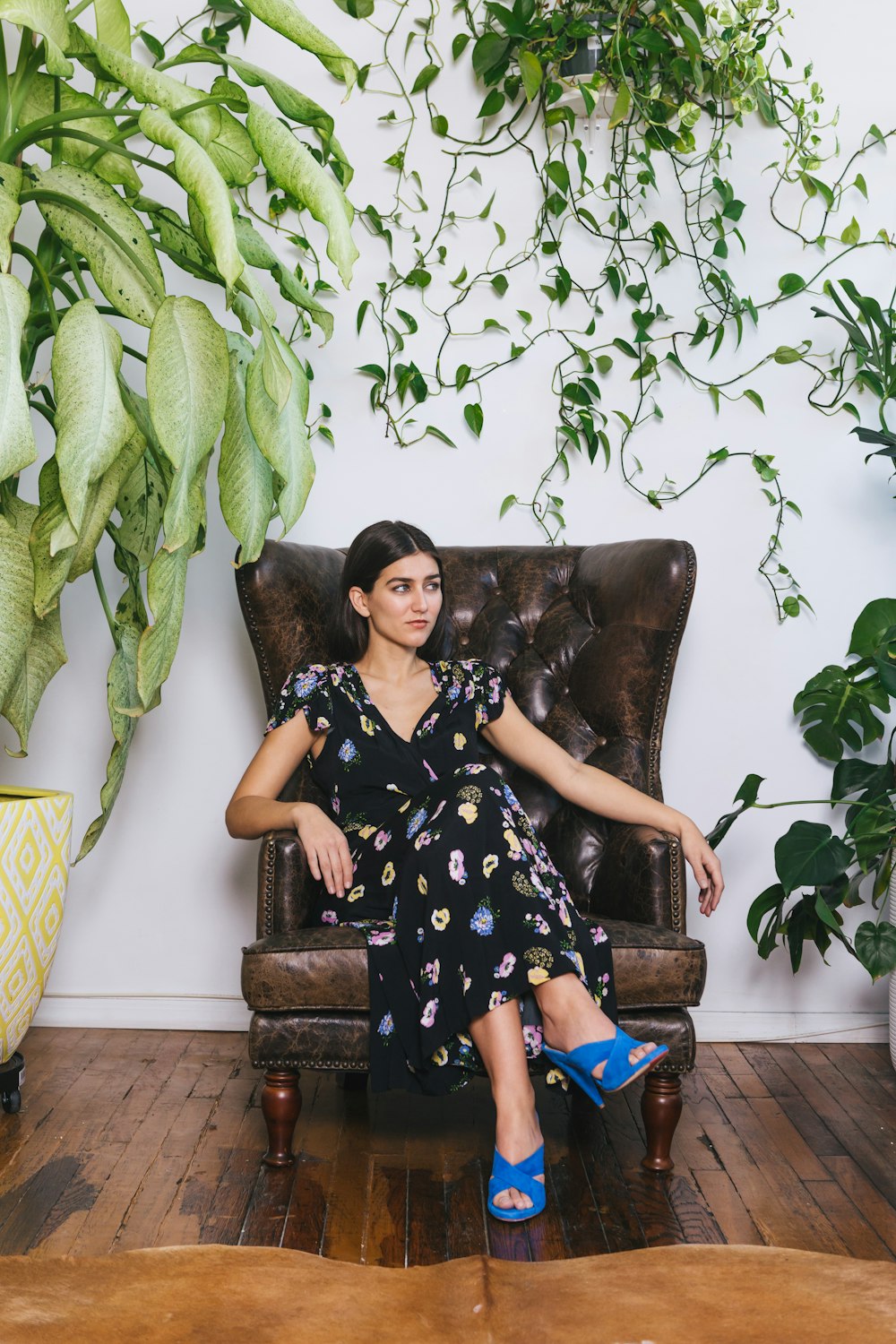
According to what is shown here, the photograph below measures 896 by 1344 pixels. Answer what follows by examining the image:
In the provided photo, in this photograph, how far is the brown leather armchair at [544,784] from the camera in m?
1.90

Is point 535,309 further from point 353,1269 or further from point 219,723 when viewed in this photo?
point 353,1269

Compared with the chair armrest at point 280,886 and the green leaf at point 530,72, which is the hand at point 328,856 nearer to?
the chair armrest at point 280,886

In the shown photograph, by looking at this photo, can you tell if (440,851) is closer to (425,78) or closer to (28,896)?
(28,896)

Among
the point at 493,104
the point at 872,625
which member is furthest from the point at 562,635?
the point at 493,104

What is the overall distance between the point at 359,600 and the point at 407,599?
13cm

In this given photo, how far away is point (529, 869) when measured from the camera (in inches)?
74.4

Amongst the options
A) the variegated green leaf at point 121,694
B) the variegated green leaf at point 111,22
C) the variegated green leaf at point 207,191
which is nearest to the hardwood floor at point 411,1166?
the variegated green leaf at point 121,694

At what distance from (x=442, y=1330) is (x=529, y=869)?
0.84 meters

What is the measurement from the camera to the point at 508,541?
109 inches

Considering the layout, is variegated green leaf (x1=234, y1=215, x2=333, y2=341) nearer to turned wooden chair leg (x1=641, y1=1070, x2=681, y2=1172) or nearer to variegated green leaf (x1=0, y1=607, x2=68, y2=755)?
variegated green leaf (x1=0, y1=607, x2=68, y2=755)

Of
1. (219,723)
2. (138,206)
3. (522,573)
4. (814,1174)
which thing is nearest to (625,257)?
(522,573)

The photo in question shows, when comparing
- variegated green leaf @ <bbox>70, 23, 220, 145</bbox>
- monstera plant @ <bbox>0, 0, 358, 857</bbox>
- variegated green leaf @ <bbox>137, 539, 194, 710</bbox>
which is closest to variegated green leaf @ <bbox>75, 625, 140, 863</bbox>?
monstera plant @ <bbox>0, 0, 358, 857</bbox>

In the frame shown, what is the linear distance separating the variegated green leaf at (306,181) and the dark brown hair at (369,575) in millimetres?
537

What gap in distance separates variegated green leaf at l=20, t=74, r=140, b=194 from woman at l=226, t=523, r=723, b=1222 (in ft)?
2.45
